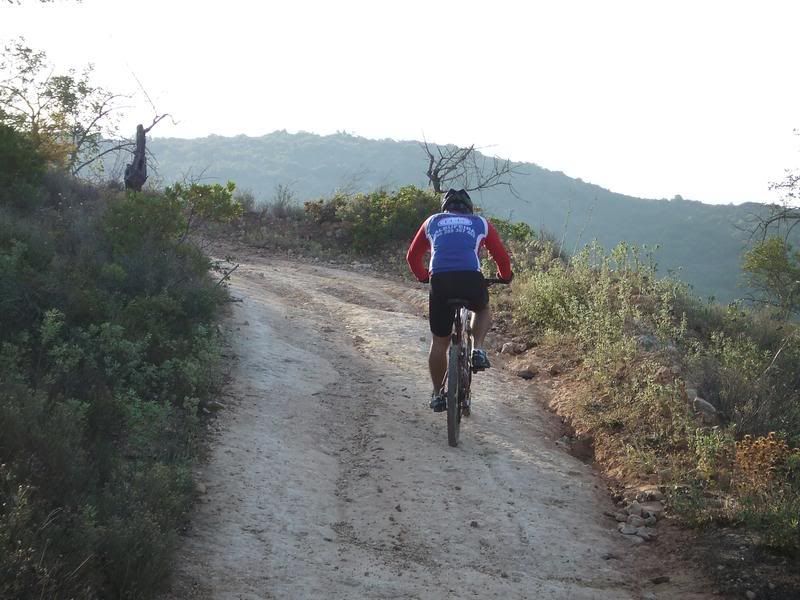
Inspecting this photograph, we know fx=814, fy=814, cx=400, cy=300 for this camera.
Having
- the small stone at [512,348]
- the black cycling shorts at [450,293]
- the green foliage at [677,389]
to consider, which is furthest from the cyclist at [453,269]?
the small stone at [512,348]

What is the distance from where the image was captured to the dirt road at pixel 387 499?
470 centimetres

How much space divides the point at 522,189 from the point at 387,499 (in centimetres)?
10617

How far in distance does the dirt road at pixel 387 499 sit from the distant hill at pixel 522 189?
62.0 m

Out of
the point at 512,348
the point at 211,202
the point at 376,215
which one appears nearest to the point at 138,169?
the point at 211,202

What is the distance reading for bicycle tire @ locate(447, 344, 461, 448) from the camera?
6785 millimetres

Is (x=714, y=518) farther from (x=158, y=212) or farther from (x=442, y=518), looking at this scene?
(x=158, y=212)

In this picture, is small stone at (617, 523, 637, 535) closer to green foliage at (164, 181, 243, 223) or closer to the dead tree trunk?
green foliage at (164, 181, 243, 223)

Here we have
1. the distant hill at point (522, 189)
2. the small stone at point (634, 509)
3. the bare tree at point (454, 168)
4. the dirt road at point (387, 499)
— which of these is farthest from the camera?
the distant hill at point (522, 189)

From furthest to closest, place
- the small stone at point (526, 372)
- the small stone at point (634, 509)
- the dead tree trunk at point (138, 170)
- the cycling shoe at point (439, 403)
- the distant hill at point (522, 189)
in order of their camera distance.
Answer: the distant hill at point (522, 189) < the dead tree trunk at point (138, 170) < the small stone at point (526, 372) < the cycling shoe at point (439, 403) < the small stone at point (634, 509)

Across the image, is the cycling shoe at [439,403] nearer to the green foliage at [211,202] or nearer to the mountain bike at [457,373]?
the mountain bike at [457,373]

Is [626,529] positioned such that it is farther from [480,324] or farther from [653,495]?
[480,324]

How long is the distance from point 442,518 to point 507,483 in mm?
916

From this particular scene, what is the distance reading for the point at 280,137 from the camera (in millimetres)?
132250

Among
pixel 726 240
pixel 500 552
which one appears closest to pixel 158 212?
pixel 500 552
